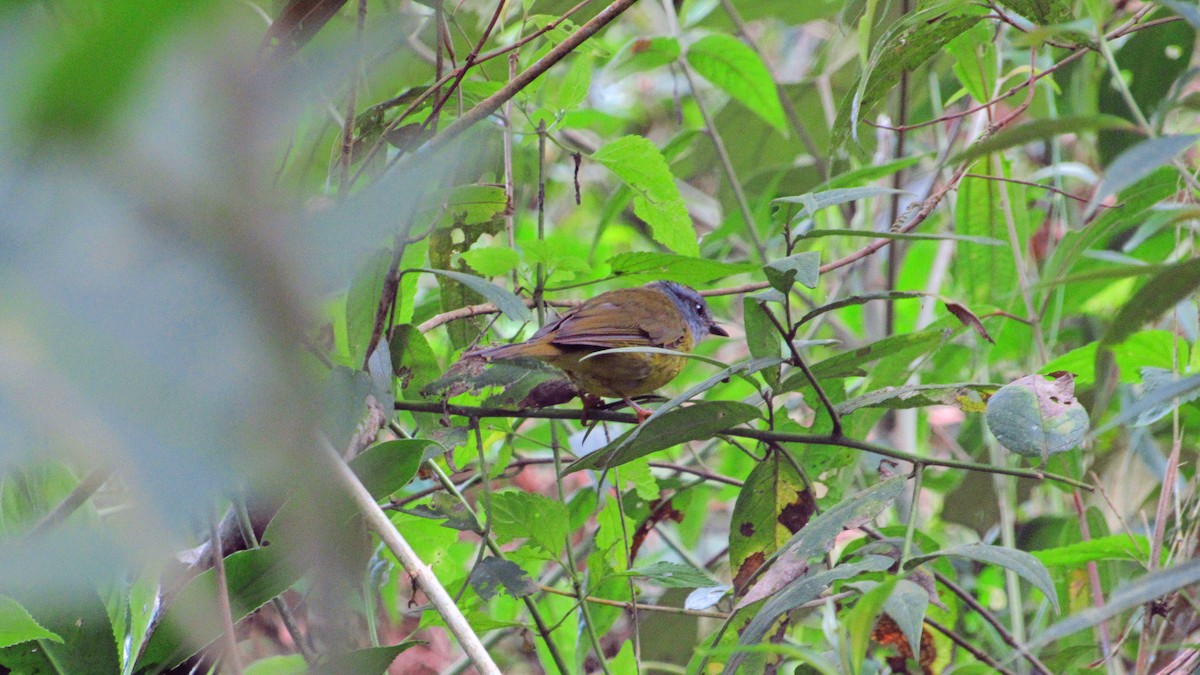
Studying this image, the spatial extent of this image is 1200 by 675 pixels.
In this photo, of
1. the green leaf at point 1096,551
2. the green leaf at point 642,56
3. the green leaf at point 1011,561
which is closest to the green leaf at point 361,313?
the green leaf at point 1011,561

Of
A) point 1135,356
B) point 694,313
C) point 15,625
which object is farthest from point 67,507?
point 694,313

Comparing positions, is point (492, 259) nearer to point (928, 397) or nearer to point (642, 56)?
point (928, 397)

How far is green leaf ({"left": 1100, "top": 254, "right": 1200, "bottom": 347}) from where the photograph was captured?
91 centimetres

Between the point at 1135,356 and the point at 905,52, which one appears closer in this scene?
the point at 905,52

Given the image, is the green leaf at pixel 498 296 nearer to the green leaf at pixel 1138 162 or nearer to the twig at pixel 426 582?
the twig at pixel 426 582

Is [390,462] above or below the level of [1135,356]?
above

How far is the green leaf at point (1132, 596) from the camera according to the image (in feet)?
2.56

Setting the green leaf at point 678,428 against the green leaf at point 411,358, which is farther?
the green leaf at point 411,358

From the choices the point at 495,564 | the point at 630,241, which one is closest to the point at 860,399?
the point at 495,564

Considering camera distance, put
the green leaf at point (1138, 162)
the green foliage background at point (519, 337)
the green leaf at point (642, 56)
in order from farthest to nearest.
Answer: the green leaf at point (642, 56) → the green leaf at point (1138, 162) → the green foliage background at point (519, 337)

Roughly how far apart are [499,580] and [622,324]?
141 cm

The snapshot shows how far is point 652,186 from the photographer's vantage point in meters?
1.98

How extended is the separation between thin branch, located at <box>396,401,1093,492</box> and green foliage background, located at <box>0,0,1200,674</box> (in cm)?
1

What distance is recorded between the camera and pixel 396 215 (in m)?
0.38
